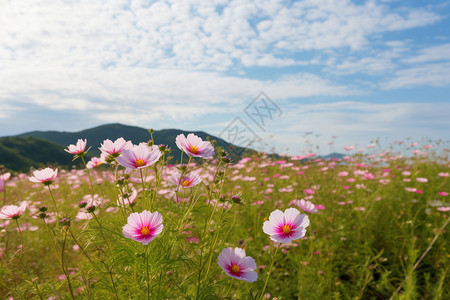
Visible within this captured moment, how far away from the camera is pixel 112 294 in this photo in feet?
3.56

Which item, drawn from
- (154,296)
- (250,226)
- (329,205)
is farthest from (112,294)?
(329,205)

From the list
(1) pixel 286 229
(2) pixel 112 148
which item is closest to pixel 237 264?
(1) pixel 286 229

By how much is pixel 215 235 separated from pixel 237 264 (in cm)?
12

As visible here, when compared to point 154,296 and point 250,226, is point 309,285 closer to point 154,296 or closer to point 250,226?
point 250,226

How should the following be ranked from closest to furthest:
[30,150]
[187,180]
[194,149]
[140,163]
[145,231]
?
[145,231], [140,163], [194,149], [187,180], [30,150]

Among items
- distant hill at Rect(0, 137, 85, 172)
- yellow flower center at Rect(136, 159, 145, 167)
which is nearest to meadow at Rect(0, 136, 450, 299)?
yellow flower center at Rect(136, 159, 145, 167)

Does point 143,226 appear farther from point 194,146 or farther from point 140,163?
point 194,146

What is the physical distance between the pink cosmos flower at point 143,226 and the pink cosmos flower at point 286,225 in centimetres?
35

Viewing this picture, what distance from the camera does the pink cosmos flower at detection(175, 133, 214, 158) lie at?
103 centimetres

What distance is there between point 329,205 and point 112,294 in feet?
8.43

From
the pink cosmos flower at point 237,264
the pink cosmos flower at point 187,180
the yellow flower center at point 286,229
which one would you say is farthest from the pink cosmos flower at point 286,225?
the pink cosmos flower at point 187,180

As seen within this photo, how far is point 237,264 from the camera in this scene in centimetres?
102

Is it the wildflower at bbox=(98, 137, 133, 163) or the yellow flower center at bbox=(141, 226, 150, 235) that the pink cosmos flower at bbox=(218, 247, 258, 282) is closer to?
the yellow flower center at bbox=(141, 226, 150, 235)

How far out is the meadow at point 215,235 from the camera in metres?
1.00
